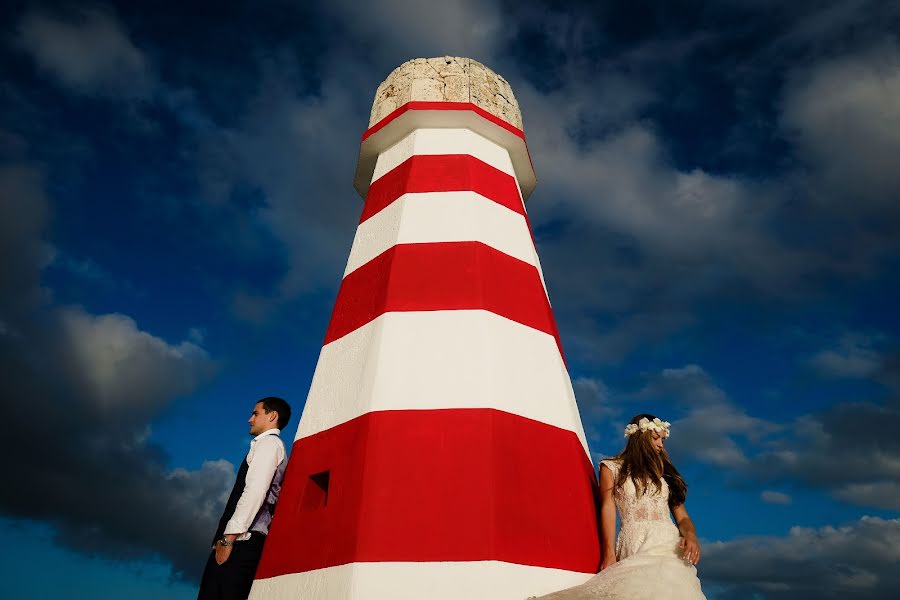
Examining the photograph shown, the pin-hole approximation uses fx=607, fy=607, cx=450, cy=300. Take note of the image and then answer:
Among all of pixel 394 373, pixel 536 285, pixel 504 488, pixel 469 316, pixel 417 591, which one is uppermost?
pixel 536 285

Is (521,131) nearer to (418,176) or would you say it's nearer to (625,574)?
(418,176)

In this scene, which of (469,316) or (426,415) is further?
(469,316)

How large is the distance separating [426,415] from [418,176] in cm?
214

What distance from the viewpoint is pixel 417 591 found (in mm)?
3090

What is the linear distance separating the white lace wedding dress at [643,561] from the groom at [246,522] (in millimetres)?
1832

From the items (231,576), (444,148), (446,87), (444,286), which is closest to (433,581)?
(231,576)

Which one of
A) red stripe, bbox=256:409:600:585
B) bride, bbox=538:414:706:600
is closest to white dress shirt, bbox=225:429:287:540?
red stripe, bbox=256:409:600:585

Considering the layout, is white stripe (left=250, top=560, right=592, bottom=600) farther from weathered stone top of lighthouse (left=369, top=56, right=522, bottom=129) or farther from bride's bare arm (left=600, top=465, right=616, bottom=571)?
weathered stone top of lighthouse (left=369, top=56, right=522, bottom=129)

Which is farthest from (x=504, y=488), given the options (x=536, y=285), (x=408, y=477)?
(x=536, y=285)

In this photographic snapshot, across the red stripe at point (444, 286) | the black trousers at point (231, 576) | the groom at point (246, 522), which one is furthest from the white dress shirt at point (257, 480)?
the red stripe at point (444, 286)

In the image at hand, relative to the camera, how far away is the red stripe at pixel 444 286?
4.20 meters

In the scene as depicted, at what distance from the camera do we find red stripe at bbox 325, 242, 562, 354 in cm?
420

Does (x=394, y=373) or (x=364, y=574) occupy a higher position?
(x=394, y=373)

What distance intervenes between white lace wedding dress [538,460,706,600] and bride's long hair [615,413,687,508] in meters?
0.04
